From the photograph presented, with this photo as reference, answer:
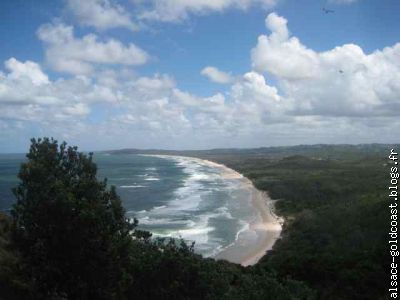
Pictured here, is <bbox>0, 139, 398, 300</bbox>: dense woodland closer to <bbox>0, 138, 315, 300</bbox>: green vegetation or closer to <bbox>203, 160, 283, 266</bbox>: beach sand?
<bbox>0, 138, 315, 300</bbox>: green vegetation

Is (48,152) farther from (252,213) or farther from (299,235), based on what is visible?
(252,213)

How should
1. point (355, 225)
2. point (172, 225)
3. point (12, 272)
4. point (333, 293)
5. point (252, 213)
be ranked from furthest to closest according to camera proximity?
point (252, 213), point (172, 225), point (355, 225), point (333, 293), point (12, 272)

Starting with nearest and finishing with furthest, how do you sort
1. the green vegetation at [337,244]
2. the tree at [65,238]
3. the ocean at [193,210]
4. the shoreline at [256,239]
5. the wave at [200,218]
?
the tree at [65,238] < the green vegetation at [337,244] < the shoreline at [256,239] < the wave at [200,218] < the ocean at [193,210]

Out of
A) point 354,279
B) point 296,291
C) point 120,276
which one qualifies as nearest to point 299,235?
point 354,279

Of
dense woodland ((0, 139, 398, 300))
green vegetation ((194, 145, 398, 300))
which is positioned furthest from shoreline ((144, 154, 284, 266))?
dense woodland ((0, 139, 398, 300))

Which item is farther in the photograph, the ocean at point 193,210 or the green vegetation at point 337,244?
the ocean at point 193,210

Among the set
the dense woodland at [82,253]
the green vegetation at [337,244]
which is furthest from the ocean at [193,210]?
the dense woodland at [82,253]

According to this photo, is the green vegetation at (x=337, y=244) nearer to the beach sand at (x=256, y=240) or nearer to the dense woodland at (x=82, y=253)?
the beach sand at (x=256, y=240)
